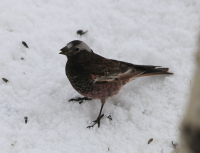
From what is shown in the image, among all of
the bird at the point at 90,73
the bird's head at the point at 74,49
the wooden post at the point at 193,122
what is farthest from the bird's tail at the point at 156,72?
the wooden post at the point at 193,122

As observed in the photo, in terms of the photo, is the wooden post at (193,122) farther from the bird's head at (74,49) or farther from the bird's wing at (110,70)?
the bird's head at (74,49)

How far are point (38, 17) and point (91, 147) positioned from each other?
293cm

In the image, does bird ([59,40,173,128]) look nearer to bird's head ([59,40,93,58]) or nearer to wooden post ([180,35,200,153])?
bird's head ([59,40,93,58])

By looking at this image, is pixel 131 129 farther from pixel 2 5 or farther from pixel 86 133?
pixel 2 5

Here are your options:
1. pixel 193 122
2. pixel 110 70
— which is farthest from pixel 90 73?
pixel 193 122

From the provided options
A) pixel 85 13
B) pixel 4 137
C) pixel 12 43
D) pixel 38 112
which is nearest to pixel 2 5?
pixel 12 43

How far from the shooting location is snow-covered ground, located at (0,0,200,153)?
267cm

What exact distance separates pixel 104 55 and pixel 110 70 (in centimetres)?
95

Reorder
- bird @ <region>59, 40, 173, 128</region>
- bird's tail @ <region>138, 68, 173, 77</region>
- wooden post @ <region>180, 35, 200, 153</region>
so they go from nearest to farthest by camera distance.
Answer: wooden post @ <region>180, 35, 200, 153</region>, bird @ <region>59, 40, 173, 128</region>, bird's tail @ <region>138, 68, 173, 77</region>

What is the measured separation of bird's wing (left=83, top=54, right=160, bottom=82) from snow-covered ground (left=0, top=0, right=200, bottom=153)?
15.4 inches

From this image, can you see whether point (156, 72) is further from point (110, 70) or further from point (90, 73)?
point (90, 73)

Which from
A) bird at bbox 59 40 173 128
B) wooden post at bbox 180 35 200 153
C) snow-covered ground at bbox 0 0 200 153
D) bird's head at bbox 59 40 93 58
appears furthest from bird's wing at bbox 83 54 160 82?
wooden post at bbox 180 35 200 153

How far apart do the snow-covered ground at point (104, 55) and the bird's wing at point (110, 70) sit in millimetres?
391

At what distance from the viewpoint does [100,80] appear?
2674 mm
